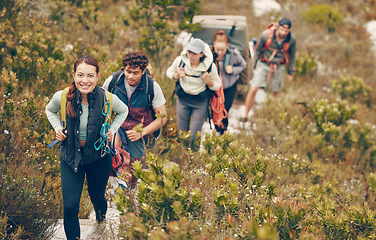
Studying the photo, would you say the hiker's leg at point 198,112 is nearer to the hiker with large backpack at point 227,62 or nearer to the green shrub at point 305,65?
the hiker with large backpack at point 227,62

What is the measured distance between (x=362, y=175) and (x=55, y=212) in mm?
4565

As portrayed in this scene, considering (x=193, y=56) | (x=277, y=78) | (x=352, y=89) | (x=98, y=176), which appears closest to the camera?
(x=98, y=176)

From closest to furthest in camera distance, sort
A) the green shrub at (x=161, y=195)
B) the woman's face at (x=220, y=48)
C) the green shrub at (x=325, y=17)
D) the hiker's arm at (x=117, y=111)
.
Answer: the green shrub at (x=161, y=195), the hiker's arm at (x=117, y=111), the woman's face at (x=220, y=48), the green shrub at (x=325, y=17)

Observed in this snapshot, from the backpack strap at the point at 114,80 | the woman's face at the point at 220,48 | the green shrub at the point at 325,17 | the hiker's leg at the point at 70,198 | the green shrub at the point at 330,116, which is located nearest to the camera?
the hiker's leg at the point at 70,198

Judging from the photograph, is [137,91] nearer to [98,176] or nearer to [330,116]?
[98,176]

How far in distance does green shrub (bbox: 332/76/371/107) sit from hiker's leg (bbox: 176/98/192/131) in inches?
200

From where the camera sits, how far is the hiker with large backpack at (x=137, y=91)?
3.39m

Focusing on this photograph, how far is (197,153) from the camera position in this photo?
440 centimetres

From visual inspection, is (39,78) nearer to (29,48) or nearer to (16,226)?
(29,48)

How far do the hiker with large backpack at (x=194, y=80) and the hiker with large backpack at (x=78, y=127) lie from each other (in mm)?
1448

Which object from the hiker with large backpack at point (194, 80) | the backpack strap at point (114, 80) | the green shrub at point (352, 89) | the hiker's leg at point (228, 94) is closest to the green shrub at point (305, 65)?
the green shrub at point (352, 89)

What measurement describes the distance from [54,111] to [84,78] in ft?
1.29

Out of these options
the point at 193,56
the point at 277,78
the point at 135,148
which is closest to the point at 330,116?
the point at 277,78

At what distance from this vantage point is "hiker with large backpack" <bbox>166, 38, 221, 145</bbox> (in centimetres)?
416
